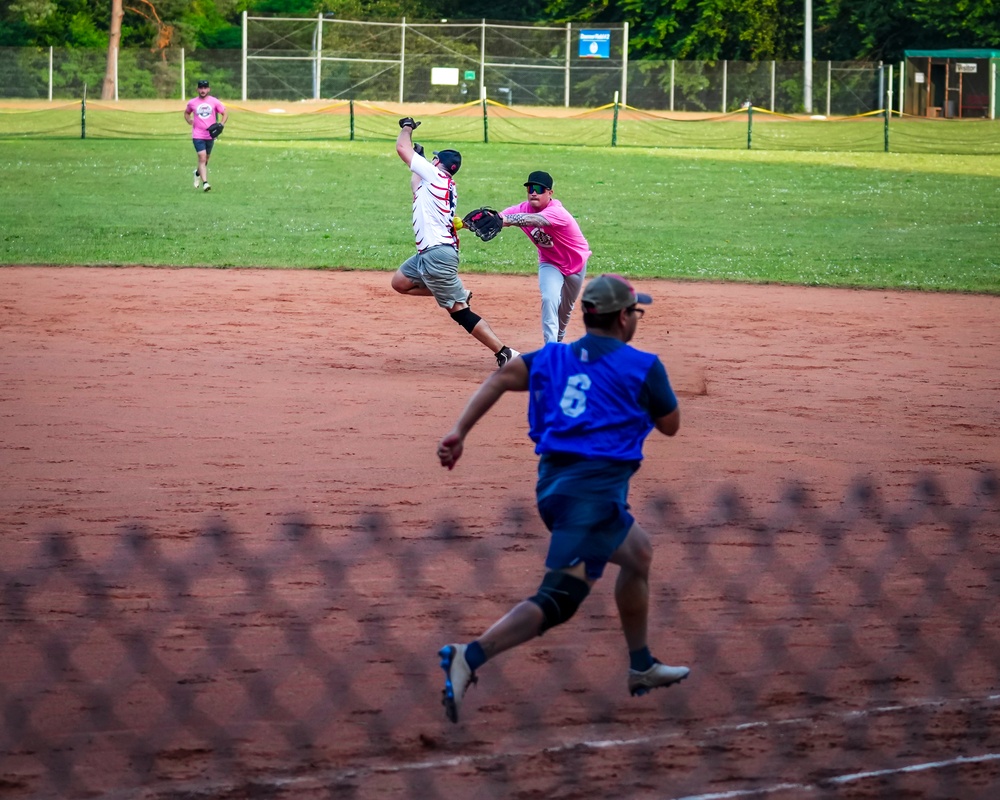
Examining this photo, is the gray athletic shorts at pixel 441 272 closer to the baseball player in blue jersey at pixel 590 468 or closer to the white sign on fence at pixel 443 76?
the baseball player in blue jersey at pixel 590 468

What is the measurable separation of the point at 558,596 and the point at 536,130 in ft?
129

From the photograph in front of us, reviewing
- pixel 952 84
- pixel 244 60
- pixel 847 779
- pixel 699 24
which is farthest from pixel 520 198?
pixel 699 24

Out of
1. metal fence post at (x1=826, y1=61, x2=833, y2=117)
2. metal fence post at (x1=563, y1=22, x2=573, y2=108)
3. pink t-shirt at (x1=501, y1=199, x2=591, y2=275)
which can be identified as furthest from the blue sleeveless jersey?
metal fence post at (x1=826, y1=61, x2=833, y2=117)

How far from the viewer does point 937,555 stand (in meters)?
7.16

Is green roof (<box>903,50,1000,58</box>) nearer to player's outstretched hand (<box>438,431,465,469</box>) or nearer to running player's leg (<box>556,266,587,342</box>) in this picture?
running player's leg (<box>556,266,587,342</box>)

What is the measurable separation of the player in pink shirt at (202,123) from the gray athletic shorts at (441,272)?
53.9 ft

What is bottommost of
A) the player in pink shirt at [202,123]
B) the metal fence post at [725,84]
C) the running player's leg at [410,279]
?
the running player's leg at [410,279]

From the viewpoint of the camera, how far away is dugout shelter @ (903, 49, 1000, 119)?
180ft

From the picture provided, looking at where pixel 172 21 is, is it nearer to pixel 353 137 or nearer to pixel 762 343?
pixel 353 137

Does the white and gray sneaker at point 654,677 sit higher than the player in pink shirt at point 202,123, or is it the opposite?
the player in pink shirt at point 202,123

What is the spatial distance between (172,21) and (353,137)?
94.2 feet

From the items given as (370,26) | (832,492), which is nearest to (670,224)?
(832,492)

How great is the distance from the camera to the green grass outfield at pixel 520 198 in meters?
19.1

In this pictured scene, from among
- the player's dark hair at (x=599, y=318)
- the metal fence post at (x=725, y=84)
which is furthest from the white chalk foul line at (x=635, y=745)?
the metal fence post at (x=725, y=84)
